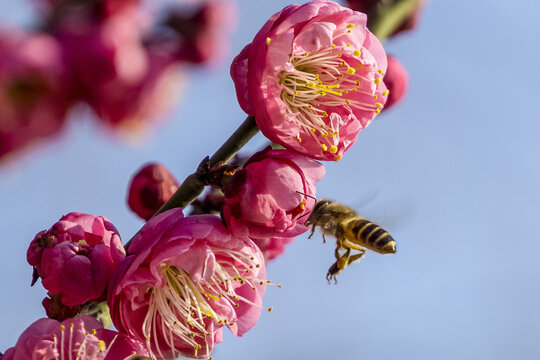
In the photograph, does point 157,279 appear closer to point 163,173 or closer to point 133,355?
point 133,355

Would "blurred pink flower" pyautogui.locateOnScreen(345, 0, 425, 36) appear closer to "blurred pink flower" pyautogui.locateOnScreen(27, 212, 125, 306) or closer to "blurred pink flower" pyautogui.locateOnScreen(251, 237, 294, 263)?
"blurred pink flower" pyautogui.locateOnScreen(251, 237, 294, 263)

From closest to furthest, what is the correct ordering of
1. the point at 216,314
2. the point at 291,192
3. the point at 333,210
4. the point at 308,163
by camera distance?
1. the point at 291,192
2. the point at 308,163
3. the point at 216,314
4. the point at 333,210

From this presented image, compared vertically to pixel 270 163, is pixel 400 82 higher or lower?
lower

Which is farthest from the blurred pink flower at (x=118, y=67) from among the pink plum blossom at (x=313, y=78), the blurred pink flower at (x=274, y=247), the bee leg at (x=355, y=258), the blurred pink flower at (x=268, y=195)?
the blurred pink flower at (x=274, y=247)

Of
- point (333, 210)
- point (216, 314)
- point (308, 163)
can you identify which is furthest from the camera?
point (333, 210)

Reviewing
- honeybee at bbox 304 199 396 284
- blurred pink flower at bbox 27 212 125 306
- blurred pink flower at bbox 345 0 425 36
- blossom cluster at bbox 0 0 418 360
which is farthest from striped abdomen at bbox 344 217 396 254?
blurred pink flower at bbox 27 212 125 306

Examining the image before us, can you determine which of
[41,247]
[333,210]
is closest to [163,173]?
[333,210]

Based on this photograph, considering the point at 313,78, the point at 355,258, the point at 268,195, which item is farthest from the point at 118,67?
the point at 355,258

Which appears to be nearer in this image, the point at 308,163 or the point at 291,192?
the point at 291,192
